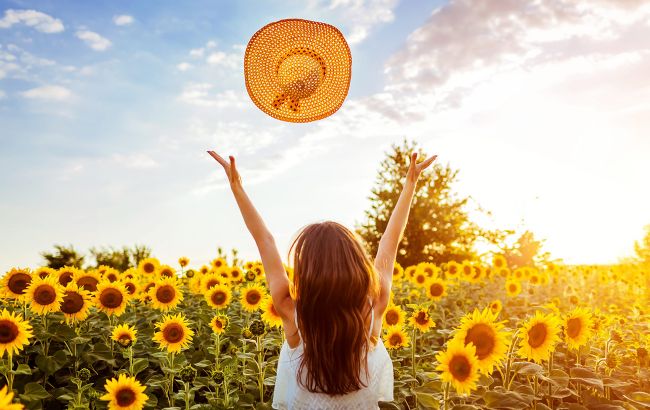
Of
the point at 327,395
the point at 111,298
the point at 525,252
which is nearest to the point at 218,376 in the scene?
the point at 327,395

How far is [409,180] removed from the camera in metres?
4.06

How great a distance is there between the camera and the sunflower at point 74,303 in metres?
5.17

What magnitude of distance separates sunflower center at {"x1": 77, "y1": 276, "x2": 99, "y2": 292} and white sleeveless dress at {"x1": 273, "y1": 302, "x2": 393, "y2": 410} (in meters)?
3.31

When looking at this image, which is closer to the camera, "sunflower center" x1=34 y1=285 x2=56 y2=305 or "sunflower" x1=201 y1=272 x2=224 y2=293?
"sunflower center" x1=34 y1=285 x2=56 y2=305

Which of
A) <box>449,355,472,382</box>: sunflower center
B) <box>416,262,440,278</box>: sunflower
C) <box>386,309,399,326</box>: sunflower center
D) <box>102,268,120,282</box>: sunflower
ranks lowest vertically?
<box>449,355,472,382</box>: sunflower center

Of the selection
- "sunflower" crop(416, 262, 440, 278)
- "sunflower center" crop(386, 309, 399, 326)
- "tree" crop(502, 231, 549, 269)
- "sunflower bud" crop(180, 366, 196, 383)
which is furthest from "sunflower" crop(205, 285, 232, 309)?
"tree" crop(502, 231, 549, 269)

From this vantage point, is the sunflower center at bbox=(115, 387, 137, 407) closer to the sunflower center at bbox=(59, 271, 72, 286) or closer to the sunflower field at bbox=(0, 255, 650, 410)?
the sunflower field at bbox=(0, 255, 650, 410)

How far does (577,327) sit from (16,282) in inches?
207

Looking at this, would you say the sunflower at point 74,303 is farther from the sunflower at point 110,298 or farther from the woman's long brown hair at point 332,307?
the woman's long brown hair at point 332,307

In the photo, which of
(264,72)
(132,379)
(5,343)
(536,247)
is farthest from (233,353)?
(536,247)

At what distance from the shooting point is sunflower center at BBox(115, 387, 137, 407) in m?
3.57

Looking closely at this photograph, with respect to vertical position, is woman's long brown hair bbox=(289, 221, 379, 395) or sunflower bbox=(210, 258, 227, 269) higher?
sunflower bbox=(210, 258, 227, 269)

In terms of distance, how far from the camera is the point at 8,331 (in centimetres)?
419

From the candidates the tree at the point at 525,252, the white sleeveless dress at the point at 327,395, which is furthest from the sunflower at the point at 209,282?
the tree at the point at 525,252
